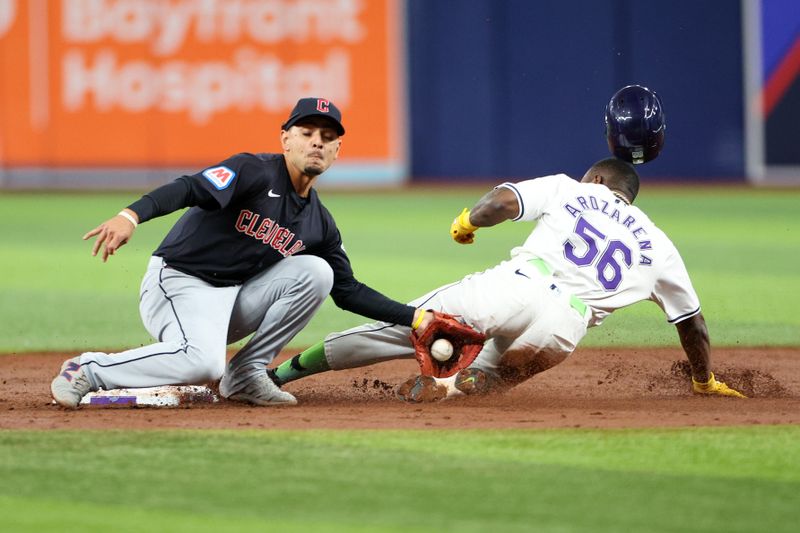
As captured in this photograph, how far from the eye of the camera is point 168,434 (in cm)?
427

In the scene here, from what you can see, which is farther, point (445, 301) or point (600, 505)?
point (445, 301)

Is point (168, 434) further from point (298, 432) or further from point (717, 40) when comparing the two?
point (717, 40)

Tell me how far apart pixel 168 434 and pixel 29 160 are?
55.1 feet

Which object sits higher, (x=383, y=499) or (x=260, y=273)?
(x=260, y=273)

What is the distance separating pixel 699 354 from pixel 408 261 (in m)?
5.86

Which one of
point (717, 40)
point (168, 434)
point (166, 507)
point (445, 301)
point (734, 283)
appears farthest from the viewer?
point (717, 40)

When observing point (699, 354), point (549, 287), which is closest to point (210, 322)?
point (549, 287)

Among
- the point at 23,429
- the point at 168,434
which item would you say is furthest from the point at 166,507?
the point at 23,429

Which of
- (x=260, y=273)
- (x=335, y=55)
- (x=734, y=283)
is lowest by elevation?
(x=734, y=283)

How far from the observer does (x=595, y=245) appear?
193 inches

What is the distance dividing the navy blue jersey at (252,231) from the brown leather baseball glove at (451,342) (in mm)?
108

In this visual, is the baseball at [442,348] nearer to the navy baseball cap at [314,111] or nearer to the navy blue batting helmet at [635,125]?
the navy baseball cap at [314,111]

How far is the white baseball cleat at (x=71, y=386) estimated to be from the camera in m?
4.72

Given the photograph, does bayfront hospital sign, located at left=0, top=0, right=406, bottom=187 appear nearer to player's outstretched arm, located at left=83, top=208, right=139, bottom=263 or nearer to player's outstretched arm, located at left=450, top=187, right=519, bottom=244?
player's outstretched arm, located at left=450, top=187, right=519, bottom=244
